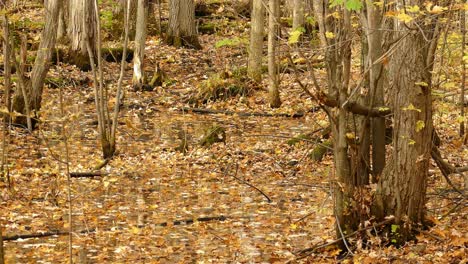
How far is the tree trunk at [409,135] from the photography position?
770cm

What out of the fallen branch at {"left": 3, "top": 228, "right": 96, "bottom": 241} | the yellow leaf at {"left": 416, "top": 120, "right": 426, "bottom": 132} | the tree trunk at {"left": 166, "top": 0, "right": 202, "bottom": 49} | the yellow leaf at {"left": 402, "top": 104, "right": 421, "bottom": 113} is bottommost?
the fallen branch at {"left": 3, "top": 228, "right": 96, "bottom": 241}

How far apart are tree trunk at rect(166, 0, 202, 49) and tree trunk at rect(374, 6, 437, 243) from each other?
58.3 ft

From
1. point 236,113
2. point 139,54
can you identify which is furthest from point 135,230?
point 139,54

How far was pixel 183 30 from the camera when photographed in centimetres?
2531

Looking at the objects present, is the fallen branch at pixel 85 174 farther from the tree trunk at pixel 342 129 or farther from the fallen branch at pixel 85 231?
the tree trunk at pixel 342 129

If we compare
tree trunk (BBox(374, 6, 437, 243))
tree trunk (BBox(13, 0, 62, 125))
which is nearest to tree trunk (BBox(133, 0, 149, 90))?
tree trunk (BBox(13, 0, 62, 125))

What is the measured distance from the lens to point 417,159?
792cm

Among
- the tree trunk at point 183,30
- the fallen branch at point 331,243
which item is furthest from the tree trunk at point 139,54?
the fallen branch at point 331,243

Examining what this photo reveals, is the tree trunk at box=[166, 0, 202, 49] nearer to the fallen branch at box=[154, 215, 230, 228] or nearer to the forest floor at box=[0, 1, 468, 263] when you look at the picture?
the forest floor at box=[0, 1, 468, 263]

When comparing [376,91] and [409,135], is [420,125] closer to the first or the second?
[409,135]

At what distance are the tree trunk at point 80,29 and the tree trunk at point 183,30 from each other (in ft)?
12.6

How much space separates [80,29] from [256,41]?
566cm

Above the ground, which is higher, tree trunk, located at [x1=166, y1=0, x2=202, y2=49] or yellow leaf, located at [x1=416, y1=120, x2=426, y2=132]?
tree trunk, located at [x1=166, y1=0, x2=202, y2=49]

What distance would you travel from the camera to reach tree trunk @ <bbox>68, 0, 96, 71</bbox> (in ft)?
71.2
